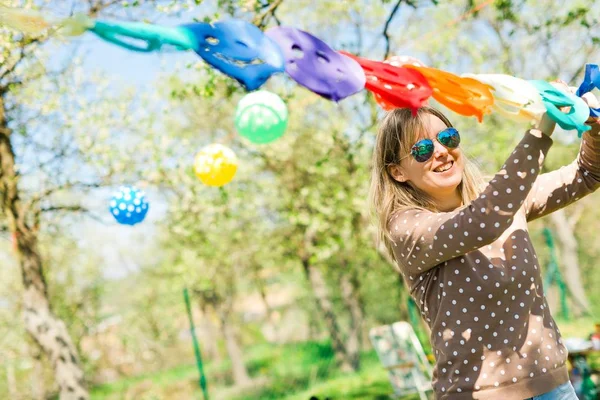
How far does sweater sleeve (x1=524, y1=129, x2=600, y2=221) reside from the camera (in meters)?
2.07

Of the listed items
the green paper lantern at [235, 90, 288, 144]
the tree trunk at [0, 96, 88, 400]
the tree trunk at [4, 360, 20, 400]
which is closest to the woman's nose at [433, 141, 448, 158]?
the green paper lantern at [235, 90, 288, 144]

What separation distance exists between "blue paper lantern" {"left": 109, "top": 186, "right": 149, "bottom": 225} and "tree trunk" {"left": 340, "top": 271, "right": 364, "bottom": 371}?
407 inches

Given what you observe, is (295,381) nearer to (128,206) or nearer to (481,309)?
(128,206)

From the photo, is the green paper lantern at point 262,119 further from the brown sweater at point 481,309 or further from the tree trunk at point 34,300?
the tree trunk at point 34,300

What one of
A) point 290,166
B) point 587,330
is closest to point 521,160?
point 587,330

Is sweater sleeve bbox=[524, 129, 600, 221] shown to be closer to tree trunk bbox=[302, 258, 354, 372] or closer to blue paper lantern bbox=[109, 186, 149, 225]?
blue paper lantern bbox=[109, 186, 149, 225]

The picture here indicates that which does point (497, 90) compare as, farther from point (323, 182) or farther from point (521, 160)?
point (323, 182)

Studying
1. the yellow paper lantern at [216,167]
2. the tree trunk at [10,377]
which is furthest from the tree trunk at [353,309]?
the tree trunk at [10,377]

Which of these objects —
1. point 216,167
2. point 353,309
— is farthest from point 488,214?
point 353,309

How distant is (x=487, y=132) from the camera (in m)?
14.6

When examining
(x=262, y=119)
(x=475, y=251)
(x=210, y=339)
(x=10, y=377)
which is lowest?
(x=210, y=339)

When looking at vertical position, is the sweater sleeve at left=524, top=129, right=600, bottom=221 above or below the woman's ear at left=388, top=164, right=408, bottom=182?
below

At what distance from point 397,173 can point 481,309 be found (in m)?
0.52

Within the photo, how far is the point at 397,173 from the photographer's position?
82.0 inches
